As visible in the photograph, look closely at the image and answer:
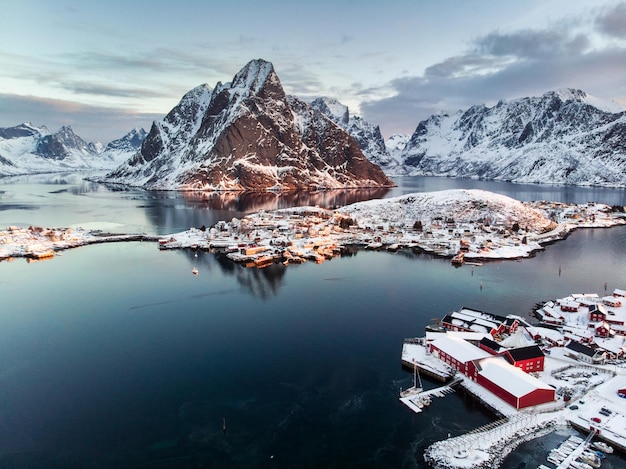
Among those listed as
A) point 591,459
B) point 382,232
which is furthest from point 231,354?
point 382,232

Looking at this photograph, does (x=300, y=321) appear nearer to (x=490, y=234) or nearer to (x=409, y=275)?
(x=409, y=275)

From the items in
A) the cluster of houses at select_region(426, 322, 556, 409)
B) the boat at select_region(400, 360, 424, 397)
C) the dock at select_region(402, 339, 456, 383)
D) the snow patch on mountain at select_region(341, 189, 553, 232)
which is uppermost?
the snow patch on mountain at select_region(341, 189, 553, 232)

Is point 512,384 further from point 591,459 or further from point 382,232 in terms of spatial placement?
point 382,232

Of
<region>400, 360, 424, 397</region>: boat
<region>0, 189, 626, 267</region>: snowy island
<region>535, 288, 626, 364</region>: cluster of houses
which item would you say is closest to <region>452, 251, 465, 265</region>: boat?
<region>0, 189, 626, 267</region>: snowy island

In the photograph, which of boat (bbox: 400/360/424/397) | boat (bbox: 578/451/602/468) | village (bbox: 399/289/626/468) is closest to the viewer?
boat (bbox: 578/451/602/468)

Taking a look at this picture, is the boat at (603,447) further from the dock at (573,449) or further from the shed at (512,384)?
the shed at (512,384)

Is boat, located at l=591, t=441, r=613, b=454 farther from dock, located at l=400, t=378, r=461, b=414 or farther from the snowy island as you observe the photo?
the snowy island
